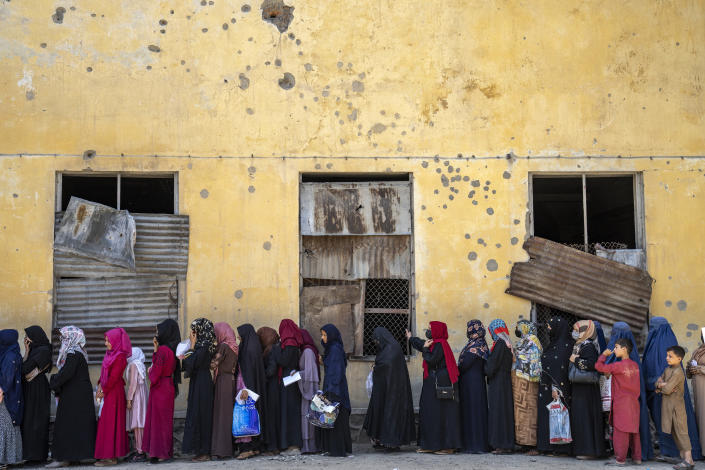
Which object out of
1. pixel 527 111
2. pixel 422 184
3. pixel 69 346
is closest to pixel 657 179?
pixel 527 111

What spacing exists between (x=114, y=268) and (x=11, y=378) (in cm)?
170

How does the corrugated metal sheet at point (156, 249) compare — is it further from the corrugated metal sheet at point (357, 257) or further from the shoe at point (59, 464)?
the shoe at point (59, 464)

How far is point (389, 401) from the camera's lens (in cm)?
884

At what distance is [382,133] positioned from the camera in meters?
9.94

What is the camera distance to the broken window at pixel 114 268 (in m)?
9.48

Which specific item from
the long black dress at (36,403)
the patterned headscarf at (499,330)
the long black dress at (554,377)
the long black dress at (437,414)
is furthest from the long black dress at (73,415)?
the long black dress at (554,377)

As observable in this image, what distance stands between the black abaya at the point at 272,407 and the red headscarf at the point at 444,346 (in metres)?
1.46

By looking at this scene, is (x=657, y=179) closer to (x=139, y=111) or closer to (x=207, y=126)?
(x=207, y=126)

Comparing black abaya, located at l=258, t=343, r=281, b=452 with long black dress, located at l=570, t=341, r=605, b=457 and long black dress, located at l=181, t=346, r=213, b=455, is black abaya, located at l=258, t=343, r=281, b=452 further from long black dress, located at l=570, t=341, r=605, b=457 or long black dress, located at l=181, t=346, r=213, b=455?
long black dress, located at l=570, t=341, r=605, b=457

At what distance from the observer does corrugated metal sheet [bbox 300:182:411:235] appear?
32.4ft

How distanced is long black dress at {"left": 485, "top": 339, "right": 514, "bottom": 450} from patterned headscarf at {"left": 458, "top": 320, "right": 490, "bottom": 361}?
13 cm

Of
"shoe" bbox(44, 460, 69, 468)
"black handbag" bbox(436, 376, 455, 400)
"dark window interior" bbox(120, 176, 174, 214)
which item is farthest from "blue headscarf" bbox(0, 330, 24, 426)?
"black handbag" bbox(436, 376, 455, 400)

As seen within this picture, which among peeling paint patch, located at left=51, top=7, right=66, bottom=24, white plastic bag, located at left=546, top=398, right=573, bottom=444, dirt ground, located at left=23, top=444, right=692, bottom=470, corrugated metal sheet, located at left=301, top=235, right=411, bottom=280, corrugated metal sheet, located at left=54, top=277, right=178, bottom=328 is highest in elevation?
peeling paint patch, located at left=51, top=7, right=66, bottom=24

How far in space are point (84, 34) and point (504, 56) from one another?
179 inches
